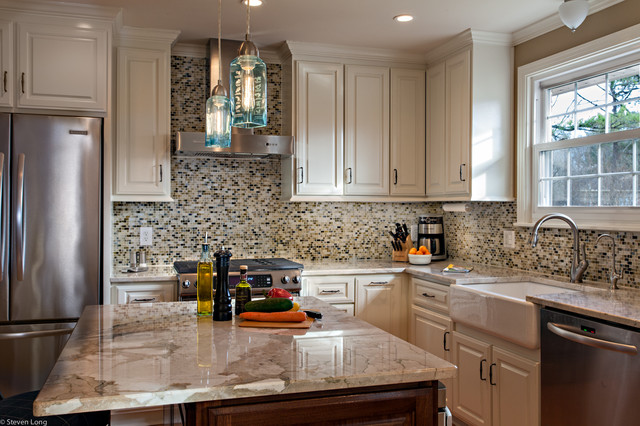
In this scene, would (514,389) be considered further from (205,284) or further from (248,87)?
(248,87)

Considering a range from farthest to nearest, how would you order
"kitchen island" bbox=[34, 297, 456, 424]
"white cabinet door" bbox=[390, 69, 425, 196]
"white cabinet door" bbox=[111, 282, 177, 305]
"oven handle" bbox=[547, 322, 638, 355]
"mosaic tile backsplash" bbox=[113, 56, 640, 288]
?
"white cabinet door" bbox=[390, 69, 425, 196] → "mosaic tile backsplash" bbox=[113, 56, 640, 288] → "white cabinet door" bbox=[111, 282, 177, 305] → "oven handle" bbox=[547, 322, 638, 355] → "kitchen island" bbox=[34, 297, 456, 424]

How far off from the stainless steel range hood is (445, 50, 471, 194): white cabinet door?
119 cm

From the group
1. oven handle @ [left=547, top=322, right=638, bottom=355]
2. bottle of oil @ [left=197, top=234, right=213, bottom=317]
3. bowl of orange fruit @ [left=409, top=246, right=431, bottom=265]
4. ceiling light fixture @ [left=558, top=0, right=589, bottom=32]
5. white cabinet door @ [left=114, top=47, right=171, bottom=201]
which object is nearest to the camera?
bottle of oil @ [left=197, top=234, right=213, bottom=317]

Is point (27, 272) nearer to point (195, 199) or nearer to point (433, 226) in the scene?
point (195, 199)

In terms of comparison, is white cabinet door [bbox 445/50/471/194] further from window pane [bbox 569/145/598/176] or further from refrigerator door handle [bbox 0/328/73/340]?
refrigerator door handle [bbox 0/328/73/340]

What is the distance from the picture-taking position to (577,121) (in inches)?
134

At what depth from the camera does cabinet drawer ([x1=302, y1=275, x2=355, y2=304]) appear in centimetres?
384

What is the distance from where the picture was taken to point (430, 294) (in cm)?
370

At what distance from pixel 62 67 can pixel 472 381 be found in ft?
10.3

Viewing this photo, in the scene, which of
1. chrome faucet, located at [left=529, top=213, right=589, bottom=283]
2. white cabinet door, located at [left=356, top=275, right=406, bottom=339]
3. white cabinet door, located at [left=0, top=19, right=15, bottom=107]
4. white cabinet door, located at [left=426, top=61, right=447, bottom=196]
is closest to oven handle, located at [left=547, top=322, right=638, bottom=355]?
chrome faucet, located at [left=529, top=213, right=589, bottom=283]

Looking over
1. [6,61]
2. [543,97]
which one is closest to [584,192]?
[543,97]

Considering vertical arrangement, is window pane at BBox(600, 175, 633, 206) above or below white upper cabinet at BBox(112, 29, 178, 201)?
below

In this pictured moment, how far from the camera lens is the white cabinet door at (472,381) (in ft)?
9.99

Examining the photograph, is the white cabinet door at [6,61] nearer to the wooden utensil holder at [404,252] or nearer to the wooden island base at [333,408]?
the wooden island base at [333,408]
